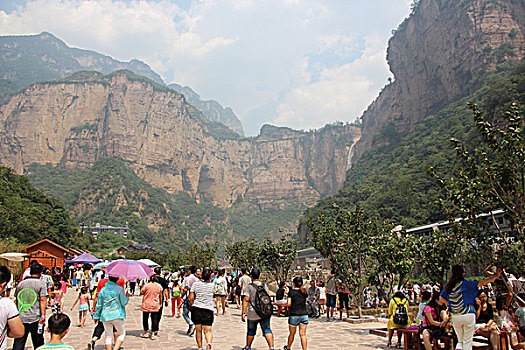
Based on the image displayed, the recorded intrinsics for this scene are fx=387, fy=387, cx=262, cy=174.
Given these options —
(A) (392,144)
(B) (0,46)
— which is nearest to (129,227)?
(A) (392,144)

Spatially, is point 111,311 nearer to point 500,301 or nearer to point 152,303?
point 152,303

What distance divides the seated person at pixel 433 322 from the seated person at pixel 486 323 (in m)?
0.71

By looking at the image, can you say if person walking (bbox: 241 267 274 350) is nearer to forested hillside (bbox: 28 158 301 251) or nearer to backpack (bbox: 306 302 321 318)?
backpack (bbox: 306 302 321 318)

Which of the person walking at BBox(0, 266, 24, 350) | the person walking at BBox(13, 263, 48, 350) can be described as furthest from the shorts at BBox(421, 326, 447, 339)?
the person walking at BBox(13, 263, 48, 350)

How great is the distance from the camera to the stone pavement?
7.93m

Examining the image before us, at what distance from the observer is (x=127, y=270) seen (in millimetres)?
8750

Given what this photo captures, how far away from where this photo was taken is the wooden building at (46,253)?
80.7 ft

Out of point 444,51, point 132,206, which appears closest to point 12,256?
point 132,206

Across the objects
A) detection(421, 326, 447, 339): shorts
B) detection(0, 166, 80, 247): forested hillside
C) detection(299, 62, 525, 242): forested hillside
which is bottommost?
detection(421, 326, 447, 339): shorts

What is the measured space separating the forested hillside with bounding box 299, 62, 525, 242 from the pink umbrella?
30347 mm

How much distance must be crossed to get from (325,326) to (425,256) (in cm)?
374

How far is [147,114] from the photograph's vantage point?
126m

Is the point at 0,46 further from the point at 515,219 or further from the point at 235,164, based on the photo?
the point at 515,219

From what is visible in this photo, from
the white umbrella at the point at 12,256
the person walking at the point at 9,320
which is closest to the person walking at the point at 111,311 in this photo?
the person walking at the point at 9,320
